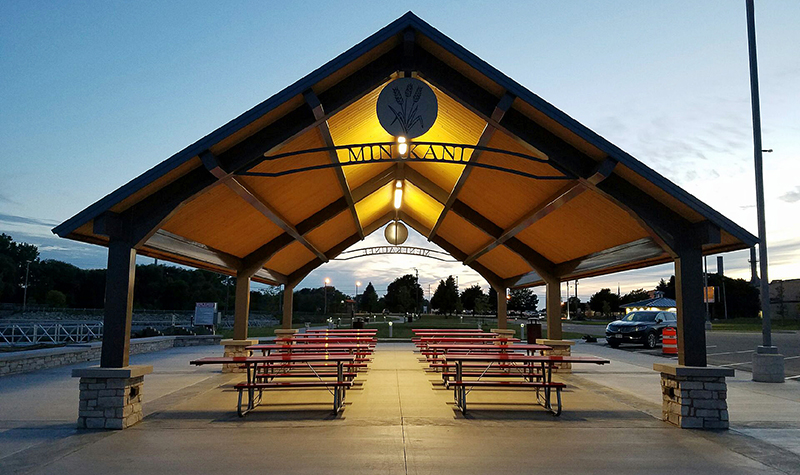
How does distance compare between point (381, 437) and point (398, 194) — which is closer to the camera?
point (381, 437)

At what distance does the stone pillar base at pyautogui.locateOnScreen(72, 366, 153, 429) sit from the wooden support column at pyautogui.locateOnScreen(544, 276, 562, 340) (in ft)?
28.8

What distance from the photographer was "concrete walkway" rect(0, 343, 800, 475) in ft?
17.0

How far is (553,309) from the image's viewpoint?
1241 centimetres

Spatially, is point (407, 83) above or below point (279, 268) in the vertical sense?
above

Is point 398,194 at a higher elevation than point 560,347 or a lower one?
higher

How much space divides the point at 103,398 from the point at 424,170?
7.26m

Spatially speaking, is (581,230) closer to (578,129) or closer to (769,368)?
(578,129)

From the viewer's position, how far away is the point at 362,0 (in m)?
9.00

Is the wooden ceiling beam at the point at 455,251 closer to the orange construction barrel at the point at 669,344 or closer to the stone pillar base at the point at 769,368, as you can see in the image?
the orange construction barrel at the point at 669,344

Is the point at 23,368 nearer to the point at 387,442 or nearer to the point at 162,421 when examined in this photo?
the point at 162,421

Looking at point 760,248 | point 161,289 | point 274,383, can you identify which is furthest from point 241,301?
point 161,289

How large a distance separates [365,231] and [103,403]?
415 inches

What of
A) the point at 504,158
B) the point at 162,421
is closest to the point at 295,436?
the point at 162,421

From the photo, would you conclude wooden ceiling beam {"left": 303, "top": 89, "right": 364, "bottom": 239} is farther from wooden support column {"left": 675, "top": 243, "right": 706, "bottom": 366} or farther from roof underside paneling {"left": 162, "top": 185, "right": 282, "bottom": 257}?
wooden support column {"left": 675, "top": 243, "right": 706, "bottom": 366}
